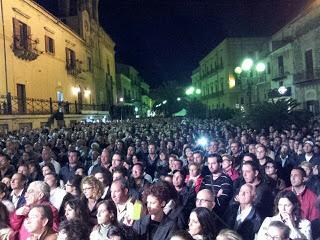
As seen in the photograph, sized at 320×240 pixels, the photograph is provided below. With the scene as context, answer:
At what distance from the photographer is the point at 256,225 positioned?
4.65 m

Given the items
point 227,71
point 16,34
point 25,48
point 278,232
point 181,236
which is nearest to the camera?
point 181,236

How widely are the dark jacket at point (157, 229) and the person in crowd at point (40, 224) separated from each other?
0.84 m

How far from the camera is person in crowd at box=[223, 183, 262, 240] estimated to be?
15.2 feet

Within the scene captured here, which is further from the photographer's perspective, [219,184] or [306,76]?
[306,76]

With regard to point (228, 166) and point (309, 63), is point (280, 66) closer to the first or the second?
point (309, 63)

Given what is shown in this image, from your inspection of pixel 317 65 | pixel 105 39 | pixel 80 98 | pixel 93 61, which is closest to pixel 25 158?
pixel 317 65

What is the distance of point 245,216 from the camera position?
4.76 metres

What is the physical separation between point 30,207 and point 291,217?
274 cm

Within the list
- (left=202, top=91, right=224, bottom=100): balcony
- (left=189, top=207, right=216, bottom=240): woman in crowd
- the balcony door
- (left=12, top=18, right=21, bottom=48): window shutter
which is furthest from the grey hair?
(left=202, top=91, right=224, bottom=100): balcony

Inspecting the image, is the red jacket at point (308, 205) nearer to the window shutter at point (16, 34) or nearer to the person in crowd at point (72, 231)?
the person in crowd at point (72, 231)

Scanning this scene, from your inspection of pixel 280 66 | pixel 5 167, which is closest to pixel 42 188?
pixel 5 167

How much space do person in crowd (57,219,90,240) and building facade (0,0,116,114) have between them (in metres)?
18.7

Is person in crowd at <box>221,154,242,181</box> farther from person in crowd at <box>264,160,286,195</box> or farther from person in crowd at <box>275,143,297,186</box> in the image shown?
person in crowd at <box>275,143,297,186</box>

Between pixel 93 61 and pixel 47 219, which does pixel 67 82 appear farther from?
pixel 47 219
